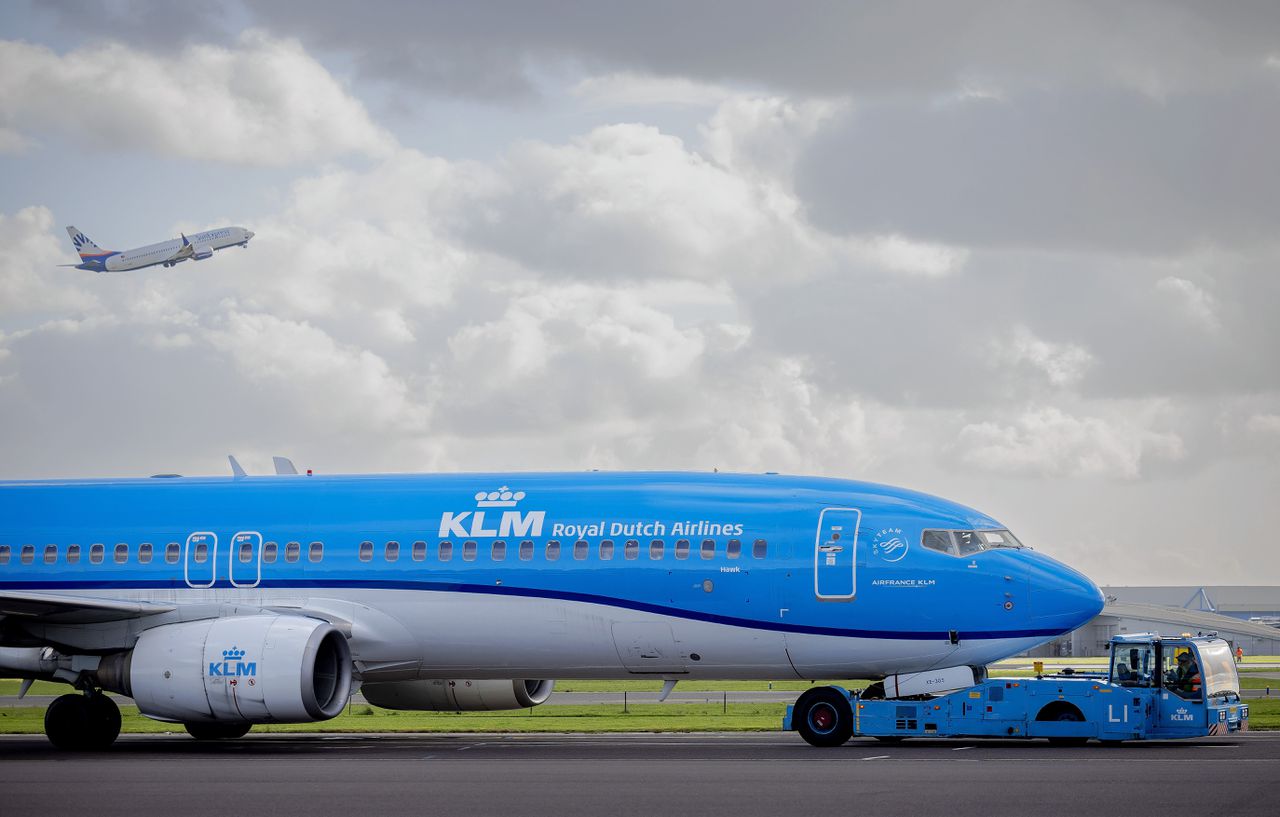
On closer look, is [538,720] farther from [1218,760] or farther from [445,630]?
[1218,760]

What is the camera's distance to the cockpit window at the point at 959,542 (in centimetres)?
2594

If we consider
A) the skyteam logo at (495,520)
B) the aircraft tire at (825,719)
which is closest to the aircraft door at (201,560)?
the skyteam logo at (495,520)

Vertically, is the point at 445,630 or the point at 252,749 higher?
the point at 445,630

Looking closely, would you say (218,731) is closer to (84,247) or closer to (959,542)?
(959,542)

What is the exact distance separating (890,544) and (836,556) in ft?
2.97

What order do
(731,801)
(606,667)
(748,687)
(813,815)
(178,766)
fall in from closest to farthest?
1. (813,815)
2. (731,801)
3. (178,766)
4. (606,667)
5. (748,687)

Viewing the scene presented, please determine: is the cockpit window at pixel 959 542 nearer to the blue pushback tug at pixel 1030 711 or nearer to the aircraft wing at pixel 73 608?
the blue pushback tug at pixel 1030 711

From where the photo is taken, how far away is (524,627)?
89.6 ft

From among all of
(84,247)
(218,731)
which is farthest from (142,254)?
(218,731)

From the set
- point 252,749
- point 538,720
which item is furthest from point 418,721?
point 252,749

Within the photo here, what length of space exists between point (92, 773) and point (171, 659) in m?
4.58

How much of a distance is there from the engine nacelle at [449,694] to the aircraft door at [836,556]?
7.32 m

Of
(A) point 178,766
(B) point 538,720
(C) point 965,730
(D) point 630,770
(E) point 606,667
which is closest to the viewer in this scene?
(D) point 630,770

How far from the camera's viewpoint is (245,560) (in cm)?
2878
